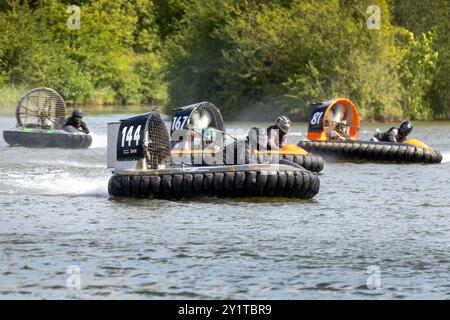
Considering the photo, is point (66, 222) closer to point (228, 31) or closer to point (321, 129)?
point (321, 129)

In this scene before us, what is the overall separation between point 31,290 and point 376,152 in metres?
14.2

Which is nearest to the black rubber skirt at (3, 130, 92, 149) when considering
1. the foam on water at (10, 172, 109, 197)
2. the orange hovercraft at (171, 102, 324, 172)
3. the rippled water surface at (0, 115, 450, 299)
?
the foam on water at (10, 172, 109, 197)

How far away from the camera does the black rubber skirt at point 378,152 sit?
23.0 metres

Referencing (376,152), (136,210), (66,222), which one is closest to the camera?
(66,222)

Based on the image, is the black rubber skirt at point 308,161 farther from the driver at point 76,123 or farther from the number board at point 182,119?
the driver at point 76,123

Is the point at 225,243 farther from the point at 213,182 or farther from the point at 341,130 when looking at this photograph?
the point at 341,130

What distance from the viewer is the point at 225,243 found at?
40.0 ft

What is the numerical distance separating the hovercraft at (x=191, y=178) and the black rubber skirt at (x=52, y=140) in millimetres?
11782

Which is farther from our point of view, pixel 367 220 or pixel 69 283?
pixel 367 220

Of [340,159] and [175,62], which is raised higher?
[175,62]

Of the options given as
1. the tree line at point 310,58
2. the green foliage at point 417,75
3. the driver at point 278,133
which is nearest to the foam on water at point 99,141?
the driver at point 278,133
